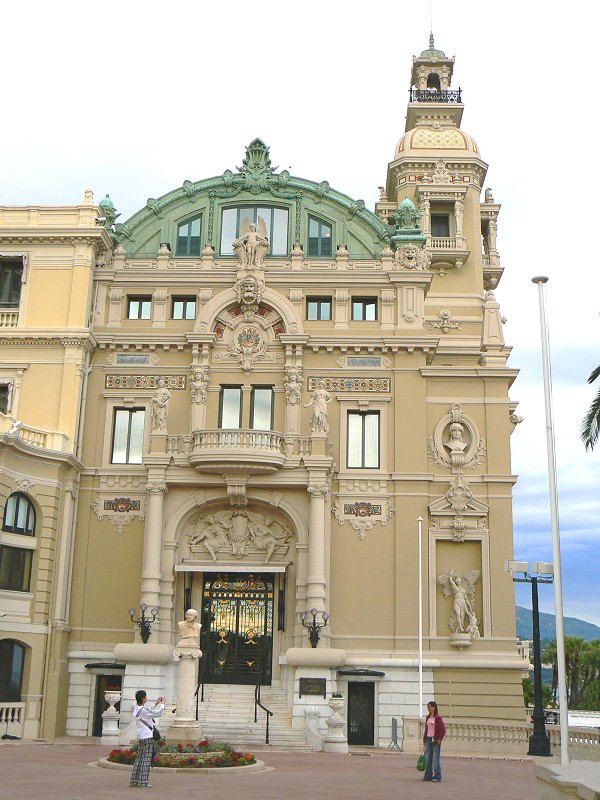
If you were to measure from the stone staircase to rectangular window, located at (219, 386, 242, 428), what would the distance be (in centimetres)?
1124

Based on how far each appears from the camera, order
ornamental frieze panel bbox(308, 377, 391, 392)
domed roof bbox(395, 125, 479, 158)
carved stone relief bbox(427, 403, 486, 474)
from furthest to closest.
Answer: domed roof bbox(395, 125, 479, 158) < ornamental frieze panel bbox(308, 377, 391, 392) < carved stone relief bbox(427, 403, 486, 474)

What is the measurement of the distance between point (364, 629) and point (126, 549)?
1072cm

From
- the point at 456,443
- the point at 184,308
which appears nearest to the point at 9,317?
the point at 184,308

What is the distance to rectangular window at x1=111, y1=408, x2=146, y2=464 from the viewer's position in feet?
139

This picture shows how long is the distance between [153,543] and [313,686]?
8623 millimetres

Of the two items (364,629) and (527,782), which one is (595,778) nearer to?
(527,782)

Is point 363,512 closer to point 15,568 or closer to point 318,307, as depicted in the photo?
point 318,307

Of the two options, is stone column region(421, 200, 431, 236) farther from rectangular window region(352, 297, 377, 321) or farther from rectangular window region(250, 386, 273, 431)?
rectangular window region(250, 386, 273, 431)

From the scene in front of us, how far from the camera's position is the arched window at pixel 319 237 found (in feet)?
151

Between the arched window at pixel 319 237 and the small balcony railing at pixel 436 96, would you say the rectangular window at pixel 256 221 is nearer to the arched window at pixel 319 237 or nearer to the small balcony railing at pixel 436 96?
the arched window at pixel 319 237

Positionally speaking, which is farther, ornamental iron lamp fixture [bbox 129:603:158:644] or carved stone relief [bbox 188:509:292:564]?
carved stone relief [bbox 188:509:292:564]

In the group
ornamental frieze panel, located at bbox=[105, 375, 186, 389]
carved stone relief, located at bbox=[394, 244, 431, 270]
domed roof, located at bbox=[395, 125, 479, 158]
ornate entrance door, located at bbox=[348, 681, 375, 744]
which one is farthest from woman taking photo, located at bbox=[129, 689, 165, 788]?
domed roof, located at bbox=[395, 125, 479, 158]

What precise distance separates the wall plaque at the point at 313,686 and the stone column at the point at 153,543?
6.61 meters

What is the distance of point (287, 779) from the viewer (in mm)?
22391
